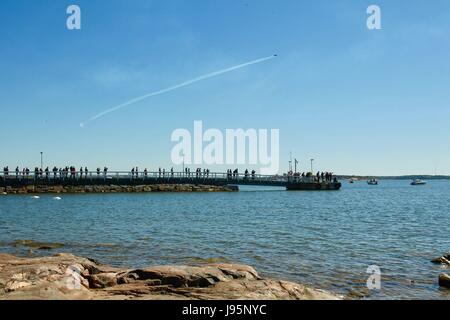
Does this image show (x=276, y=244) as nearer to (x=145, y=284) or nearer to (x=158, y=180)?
(x=145, y=284)

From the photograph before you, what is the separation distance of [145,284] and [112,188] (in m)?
59.9

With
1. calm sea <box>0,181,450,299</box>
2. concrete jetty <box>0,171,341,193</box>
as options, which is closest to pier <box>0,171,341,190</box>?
concrete jetty <box>0,171,341,193</box>

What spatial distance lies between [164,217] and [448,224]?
19072 millimetres

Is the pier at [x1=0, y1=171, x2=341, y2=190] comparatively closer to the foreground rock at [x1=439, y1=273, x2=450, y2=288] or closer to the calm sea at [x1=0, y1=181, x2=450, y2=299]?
the calm sea at [x1=0, y1=181, x2=450, y2=299]

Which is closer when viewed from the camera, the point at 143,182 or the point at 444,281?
the point at 444,281

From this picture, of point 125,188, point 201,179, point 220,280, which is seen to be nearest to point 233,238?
point 220,280

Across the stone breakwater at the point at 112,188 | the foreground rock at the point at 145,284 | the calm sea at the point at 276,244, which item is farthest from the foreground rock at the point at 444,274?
the stone breakwater at the point at 112,188

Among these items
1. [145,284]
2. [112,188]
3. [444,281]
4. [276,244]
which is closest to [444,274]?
[444,281]

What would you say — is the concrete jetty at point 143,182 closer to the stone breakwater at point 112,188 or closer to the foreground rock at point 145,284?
the stone breakwater at point 112,188

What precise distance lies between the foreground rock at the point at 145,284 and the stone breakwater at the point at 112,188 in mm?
54483

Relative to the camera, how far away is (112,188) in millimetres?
66438

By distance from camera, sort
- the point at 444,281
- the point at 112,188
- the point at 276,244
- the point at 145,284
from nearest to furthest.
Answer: the point at 145,284 < the point at 444,281 < the point at 276,244 < the point at 112,188

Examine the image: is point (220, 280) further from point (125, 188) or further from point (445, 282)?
point (125, 188)

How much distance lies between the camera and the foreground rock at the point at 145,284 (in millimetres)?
7473
